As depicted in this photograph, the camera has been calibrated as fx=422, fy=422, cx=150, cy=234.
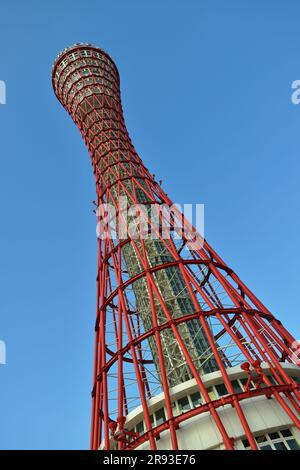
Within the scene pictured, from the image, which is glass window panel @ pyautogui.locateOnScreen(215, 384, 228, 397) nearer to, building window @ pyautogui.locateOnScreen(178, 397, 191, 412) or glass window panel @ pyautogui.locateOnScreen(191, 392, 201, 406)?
glass window panel @ pyautogui.locateOnScreen(191, 392, 201, 406)

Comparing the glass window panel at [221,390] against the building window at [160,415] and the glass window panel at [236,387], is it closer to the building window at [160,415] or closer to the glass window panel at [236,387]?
the glass window panel at [236,387]

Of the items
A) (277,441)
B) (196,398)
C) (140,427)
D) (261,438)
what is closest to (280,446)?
(277,441)

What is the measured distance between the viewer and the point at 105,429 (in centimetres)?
1953

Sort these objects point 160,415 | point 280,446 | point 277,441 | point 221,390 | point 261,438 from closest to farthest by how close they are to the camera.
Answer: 1. point 280,446
2. point 277,441
3. point 261,438
4. point 221,390
5. point 160,415

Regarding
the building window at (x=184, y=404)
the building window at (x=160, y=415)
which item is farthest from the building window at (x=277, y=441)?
the building window at (x=160, y=415)

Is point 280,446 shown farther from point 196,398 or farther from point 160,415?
point 160,415

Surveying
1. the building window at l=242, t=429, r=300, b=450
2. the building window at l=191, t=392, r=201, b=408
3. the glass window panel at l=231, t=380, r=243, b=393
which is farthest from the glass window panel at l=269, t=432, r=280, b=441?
the building window at l=191, t=392, r=201, b=408

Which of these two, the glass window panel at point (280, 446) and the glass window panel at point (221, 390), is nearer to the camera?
the glass window panel at point (280, 446)

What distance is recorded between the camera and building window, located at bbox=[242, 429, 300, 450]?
1788 cm

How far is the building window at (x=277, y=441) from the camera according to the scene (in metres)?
17.9

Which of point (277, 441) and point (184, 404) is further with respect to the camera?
point (184, 404)

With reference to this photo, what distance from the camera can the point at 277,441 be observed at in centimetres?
1811
